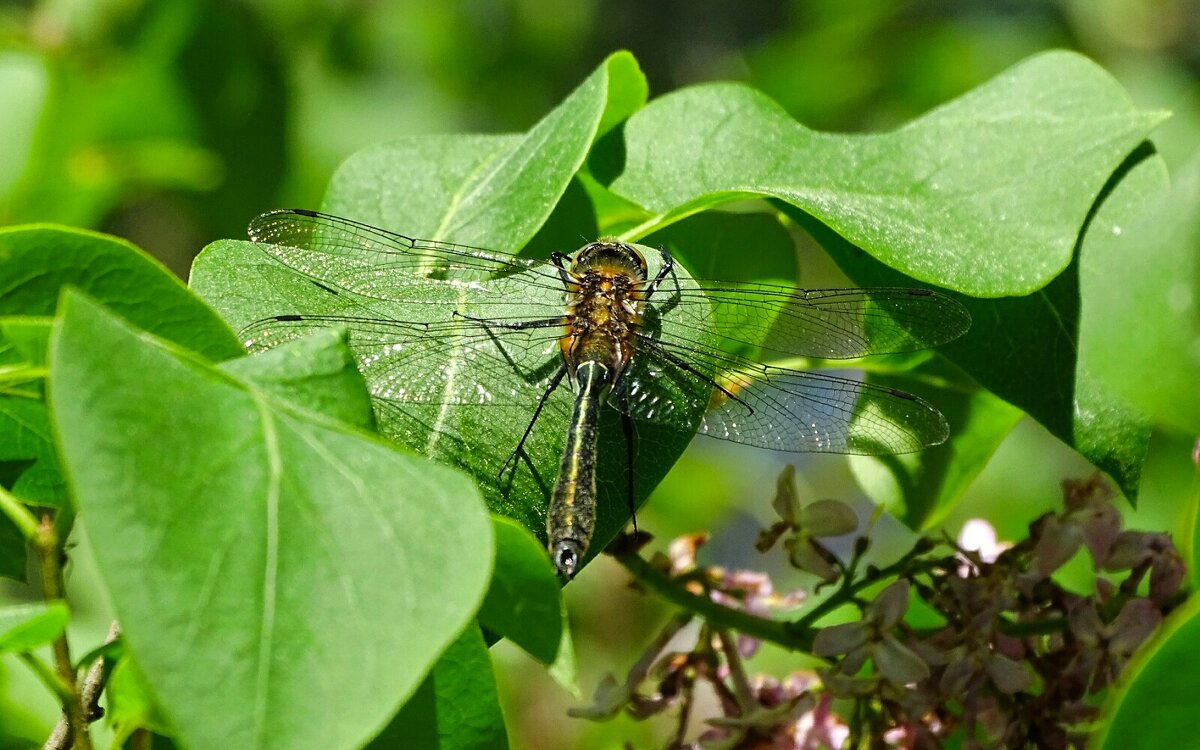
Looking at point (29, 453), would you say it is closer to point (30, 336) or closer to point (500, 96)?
point (30, 336)

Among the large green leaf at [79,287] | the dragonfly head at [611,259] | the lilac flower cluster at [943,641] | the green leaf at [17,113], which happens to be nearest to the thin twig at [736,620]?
the lilac flower cluster at [943,641]

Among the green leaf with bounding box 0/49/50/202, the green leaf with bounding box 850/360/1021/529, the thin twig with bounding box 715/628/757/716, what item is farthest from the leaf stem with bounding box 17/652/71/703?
the green leaf with bounding box 0/49/50/202

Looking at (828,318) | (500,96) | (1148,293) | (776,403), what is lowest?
(500,96)

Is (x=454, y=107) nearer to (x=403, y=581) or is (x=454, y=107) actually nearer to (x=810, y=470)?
(x=810, y=470)

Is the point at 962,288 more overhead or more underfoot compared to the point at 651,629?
more overhead

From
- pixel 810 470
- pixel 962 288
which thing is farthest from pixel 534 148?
pixel 810 470

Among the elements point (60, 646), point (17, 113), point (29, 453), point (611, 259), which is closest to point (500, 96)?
point (17, 113)

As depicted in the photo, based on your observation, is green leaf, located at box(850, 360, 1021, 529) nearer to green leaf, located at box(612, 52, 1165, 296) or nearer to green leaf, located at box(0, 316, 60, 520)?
green leaf, located at box(612, 52, 1165, 296)

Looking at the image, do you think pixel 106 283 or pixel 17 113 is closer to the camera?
pixel 106 283
